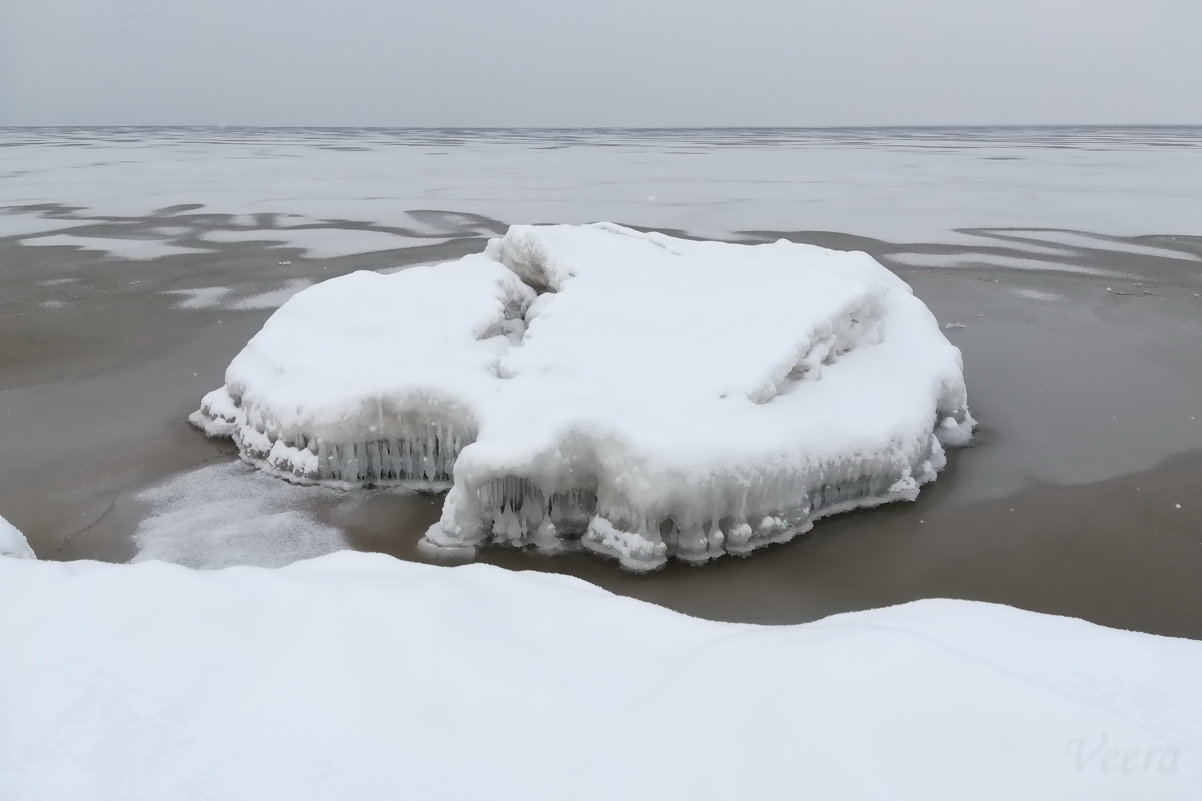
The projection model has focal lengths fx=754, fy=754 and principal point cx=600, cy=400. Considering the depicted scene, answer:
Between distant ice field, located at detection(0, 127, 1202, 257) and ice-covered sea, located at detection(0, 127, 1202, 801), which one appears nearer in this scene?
ice-covered sea, located at detection(0, 127, 1202, 801)

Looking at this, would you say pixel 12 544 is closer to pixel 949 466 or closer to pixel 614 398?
pixel 614 398

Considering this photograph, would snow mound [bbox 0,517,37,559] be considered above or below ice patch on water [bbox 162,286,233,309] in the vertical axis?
below

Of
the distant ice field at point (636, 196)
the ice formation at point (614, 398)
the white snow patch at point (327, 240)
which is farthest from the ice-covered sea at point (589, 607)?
the distant ice field at point (636, 196)

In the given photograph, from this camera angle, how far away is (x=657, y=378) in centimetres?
395

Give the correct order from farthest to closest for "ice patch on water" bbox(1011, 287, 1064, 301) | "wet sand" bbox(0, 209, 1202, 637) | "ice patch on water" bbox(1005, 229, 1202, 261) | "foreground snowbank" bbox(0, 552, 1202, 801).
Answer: "ice patch on water" bbox(1005, 229, 1202, 261) → "ice patch on water" bbox(1011, 287, 1064, 301) → "wet sand" bbox(0, 209, 1202, 637) → "foreground snowbank" bbox(0, 552, 1202, 801)

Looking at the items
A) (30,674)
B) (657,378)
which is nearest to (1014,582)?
(657,378)

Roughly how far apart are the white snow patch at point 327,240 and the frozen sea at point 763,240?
0.29 ft

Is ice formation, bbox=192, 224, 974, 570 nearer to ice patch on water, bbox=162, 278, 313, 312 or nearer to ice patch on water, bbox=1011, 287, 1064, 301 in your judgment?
ice patch on water, bbox=162, 278, 313, 312

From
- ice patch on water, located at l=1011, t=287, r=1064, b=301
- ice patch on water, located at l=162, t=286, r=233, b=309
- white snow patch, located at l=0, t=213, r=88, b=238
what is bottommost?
ice patch on water, located at l=162, t=286, r=233, b=309

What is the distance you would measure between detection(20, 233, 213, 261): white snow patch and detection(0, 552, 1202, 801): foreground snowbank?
9.46 meters

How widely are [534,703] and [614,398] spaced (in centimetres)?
227

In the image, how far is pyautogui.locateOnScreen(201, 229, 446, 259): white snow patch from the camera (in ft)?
33.8

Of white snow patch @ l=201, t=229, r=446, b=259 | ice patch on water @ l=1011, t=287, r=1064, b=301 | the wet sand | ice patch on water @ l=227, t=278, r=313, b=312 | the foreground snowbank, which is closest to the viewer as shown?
the foreground snowbank

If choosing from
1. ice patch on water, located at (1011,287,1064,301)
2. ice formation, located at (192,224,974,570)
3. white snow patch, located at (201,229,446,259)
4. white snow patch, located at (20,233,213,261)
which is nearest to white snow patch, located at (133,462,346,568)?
ice formation, located at (192,224,974,570)
